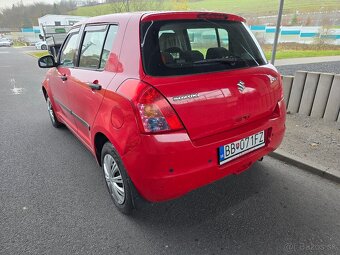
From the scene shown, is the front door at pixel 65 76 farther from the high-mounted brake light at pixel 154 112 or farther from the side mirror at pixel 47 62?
the high-mounted brake light at pixel 154 112

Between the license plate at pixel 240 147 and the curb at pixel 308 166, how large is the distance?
1.13 metres

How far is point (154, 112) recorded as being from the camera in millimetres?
1852

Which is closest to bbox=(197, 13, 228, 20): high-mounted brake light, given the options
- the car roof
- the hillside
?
the car roof

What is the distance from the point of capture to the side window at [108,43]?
2.37 meters

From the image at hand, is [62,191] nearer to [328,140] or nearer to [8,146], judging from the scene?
[8,146]

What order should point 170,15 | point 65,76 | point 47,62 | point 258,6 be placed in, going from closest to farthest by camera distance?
point 170,15 < point 65,76 < point 47,62 < point 258,6

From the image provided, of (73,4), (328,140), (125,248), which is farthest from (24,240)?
(73,4)

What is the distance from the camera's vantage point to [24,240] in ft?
7.28

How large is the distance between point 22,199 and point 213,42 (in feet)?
8.58

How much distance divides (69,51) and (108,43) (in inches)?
53.2

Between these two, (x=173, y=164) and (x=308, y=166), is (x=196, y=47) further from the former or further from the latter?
(x=308, y=166)

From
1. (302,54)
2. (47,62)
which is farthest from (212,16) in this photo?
(302,54)

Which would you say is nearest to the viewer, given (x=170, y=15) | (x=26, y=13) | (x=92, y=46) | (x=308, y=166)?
(x=170, y=15)

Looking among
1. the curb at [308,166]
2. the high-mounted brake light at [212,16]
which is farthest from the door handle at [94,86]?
the curb at [308,166]
